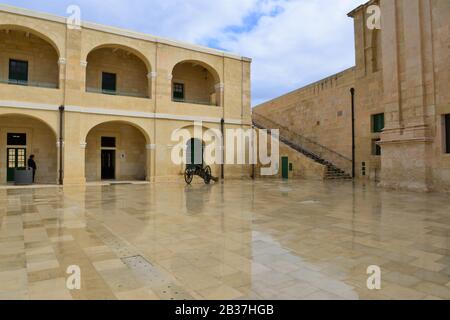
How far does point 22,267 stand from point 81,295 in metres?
1.20

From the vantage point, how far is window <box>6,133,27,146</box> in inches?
616

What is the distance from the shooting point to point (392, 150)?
11.8 metres

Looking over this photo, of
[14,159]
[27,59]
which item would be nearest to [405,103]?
[27,59]

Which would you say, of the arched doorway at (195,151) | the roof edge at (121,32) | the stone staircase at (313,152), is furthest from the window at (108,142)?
the stone staircase at (313,152)

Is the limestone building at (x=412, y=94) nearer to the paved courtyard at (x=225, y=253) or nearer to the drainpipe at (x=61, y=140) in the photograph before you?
the paved courtyard at (x=225, y=253)

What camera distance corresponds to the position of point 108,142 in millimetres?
18188

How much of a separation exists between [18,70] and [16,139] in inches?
143

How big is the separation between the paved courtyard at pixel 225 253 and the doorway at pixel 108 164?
456 inches

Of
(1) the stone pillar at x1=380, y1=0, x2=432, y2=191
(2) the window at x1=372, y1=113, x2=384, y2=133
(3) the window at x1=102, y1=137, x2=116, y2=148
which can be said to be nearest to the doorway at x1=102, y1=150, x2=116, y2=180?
(3) the window at x1=102, y1=137, x2=116, y2=148

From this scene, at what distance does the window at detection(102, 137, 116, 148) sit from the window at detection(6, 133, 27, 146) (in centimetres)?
398

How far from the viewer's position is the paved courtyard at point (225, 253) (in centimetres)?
273

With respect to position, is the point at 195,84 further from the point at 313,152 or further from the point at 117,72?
the point at 313,152

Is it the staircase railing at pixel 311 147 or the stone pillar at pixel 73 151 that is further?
the staircase railing at pixel 311 147

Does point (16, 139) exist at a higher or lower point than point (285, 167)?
higher
